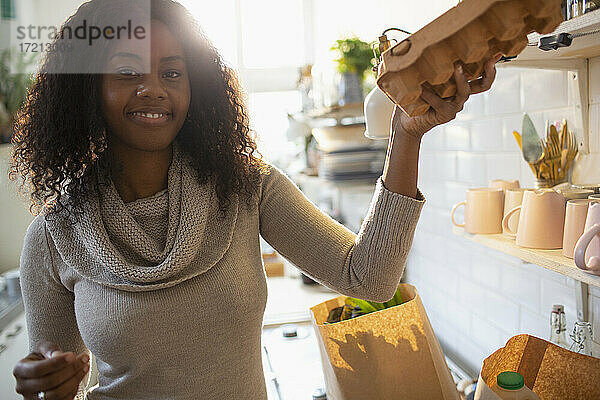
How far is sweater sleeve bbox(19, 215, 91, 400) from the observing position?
103 centimetres

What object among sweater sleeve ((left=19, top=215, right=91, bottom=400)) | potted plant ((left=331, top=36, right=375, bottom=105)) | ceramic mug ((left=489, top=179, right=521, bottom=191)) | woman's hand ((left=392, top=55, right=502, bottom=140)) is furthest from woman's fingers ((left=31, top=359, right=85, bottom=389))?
potted plant ((left=331, top=36, right=375, bottom=105))

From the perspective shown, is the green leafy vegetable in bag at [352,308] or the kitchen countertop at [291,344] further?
the kitchen countertop at [291,344]

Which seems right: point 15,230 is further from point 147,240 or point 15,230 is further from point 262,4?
point 262,4

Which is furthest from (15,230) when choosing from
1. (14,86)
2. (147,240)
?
(147,240)

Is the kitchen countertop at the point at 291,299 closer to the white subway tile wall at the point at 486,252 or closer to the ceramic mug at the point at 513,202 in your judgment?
the white subway tile wall at the point at 486,252

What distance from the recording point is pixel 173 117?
992mm

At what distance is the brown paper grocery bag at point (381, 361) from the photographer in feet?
3.31

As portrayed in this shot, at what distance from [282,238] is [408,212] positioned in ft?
0.90

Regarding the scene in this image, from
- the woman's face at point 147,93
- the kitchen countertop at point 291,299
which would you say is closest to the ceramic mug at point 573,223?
the woman's face at point 147,93

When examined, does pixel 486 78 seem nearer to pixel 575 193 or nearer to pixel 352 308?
pixel 575 193

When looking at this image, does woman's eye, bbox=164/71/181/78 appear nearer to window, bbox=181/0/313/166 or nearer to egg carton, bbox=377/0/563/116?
egg carton, bbox=377/0/563/116

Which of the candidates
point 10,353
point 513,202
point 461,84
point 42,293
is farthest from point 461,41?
point 10,353

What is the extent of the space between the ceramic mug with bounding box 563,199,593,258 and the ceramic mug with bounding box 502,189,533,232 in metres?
0.15

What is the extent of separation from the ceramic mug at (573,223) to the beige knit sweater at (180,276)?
0.21 meters
